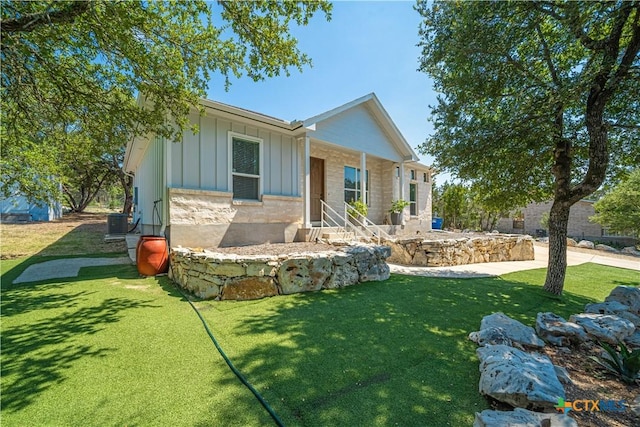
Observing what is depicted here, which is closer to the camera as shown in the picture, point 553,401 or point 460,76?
point 553,401

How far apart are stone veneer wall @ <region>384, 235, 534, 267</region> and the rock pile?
376 centimetres

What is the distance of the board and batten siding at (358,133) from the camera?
888 cm

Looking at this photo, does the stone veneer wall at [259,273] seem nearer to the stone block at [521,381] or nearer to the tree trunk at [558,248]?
the stone block at [521,381]

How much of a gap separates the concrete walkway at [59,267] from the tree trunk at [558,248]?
10331mm

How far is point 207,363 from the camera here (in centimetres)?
261

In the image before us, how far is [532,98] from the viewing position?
480 centimetres

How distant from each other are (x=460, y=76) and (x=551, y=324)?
178 inches

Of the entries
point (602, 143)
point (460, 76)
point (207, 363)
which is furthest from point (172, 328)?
point (602, 143)

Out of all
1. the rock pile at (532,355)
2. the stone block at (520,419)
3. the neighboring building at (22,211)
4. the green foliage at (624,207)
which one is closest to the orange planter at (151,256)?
the rock pile at (532,355)

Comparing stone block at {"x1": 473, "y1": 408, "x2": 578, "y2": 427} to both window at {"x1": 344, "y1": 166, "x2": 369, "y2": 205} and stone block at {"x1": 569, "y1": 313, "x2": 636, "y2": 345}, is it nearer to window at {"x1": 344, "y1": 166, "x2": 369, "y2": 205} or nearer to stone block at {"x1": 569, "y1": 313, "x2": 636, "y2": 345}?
stone block at {"x1": 569, "y1": 313, "x2": 636, "y2": 345}

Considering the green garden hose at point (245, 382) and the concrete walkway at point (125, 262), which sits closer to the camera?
the green garden hose at point (245, 382)

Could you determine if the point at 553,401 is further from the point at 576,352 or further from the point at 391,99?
the point at 391,99

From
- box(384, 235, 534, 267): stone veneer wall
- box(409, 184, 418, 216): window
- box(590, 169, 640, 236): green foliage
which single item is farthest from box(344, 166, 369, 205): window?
box(590, 169, 640, 236): green foliage

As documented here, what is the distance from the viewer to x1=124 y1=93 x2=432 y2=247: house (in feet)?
20.0
